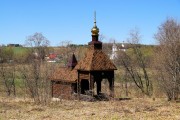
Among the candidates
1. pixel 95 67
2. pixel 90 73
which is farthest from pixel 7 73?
pixel 95 67

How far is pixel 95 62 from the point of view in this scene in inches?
1117

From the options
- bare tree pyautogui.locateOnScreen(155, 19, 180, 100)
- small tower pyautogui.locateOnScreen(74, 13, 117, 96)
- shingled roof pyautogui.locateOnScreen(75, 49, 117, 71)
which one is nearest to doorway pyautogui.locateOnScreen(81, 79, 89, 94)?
small tower pyautogui.locateOnScreen(74, 13, 117, 96)

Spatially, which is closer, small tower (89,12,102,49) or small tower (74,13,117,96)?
small tower (74,13,117,96)

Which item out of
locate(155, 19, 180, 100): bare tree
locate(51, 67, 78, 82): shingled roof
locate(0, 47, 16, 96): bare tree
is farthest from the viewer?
locate(0, 47, 16, 96): bare tree

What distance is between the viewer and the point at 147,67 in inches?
1715

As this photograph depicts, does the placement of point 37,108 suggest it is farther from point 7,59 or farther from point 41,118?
point 7,59

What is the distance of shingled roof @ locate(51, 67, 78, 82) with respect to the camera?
1224 inches

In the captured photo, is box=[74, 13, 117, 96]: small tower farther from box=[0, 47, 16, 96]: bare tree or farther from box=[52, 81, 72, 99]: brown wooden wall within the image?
box=[0, 47, 16, 96]: bare tree

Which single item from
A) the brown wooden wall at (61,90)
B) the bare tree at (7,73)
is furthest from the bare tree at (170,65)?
the bare tree at (7,73)

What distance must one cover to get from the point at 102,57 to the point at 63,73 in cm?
562

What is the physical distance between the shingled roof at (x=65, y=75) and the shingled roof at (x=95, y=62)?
7.55ft

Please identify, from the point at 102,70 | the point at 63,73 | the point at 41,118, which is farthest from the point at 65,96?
the point at 41,118

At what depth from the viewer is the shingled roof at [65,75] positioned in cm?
3110

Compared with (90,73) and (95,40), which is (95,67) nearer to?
(90,73)
